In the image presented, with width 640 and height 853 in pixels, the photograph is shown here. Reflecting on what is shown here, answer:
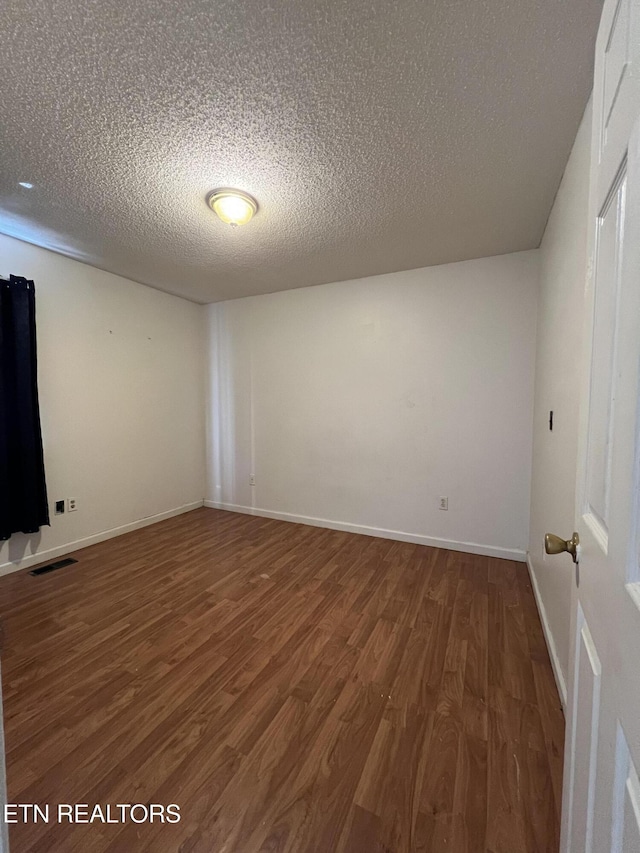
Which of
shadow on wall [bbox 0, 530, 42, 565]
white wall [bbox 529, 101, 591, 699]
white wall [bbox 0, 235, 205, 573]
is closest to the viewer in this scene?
white wall [bbox 529, 101, 591, 699]

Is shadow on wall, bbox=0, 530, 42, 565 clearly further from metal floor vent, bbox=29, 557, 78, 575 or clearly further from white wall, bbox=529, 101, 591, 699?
white wall, bbox=529, 101, 591, 699

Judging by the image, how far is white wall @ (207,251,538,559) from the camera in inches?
108

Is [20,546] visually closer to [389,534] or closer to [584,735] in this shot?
[389,534]

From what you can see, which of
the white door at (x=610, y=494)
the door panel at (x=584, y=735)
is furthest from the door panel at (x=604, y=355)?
the door panel at (x=584, y=735)

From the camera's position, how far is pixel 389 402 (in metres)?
3.18

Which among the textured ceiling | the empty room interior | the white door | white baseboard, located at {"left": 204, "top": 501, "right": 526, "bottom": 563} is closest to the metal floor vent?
the empty room interior

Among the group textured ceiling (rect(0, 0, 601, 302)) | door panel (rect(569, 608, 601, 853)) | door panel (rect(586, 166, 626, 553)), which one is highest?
textured ceiling (rect(0, 0, 601, 302))

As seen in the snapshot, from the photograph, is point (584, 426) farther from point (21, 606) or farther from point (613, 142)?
point (21, 606)

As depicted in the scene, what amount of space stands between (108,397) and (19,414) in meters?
0.74

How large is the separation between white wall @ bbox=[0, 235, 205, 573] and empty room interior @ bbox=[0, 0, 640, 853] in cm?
3

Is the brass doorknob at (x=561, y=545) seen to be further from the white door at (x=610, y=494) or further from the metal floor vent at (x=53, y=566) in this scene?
the metal floor vent at (x=53, y=566)

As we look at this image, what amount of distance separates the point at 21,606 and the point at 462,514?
326 centimetres

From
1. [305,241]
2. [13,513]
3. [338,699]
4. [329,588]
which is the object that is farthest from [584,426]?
[13,513]

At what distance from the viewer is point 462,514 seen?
2922mm
